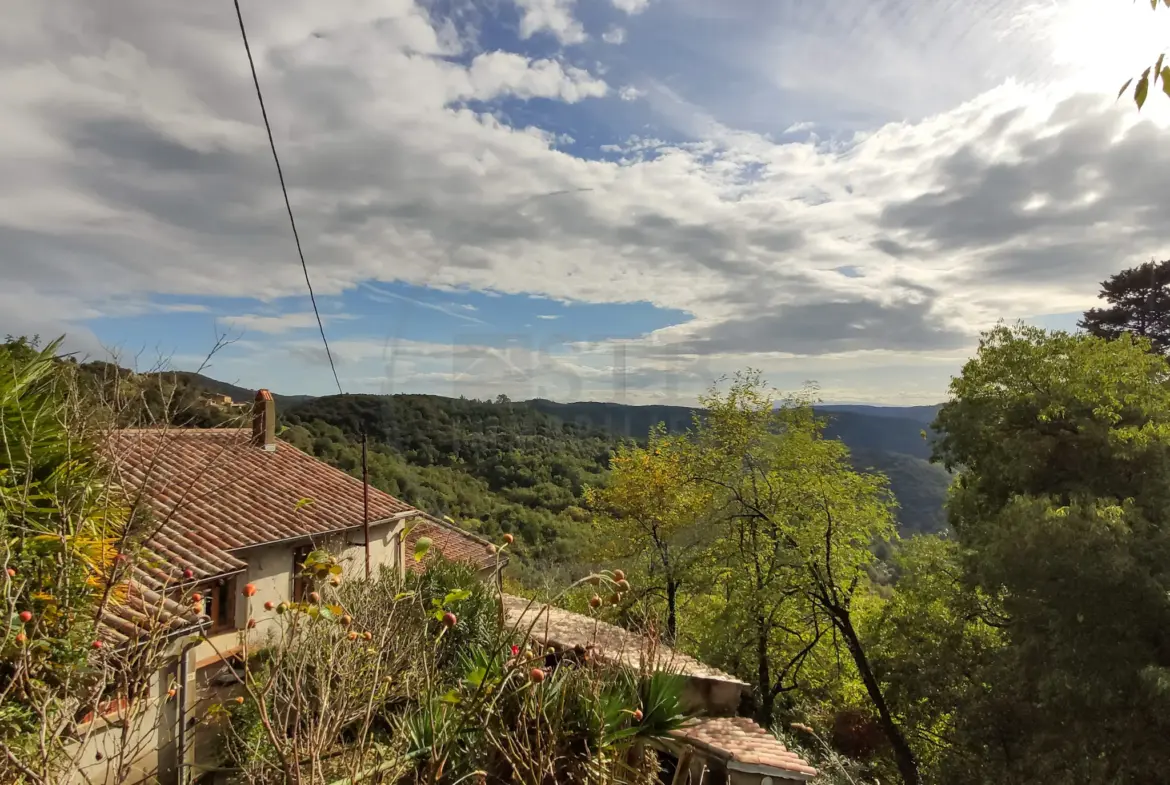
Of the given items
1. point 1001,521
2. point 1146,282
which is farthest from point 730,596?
point 1146,282

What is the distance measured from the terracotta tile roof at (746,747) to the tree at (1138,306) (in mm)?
19667

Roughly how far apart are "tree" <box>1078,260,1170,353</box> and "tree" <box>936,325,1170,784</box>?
12395 mm

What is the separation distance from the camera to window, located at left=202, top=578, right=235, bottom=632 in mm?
11055

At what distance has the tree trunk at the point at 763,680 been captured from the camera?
14.6 m

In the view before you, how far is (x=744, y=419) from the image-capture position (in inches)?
746

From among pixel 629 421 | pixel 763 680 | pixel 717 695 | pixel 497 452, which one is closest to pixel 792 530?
pixel 763 680

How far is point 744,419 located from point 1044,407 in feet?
29.2

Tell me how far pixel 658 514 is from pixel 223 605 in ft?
38.0

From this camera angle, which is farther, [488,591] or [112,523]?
[488,591]

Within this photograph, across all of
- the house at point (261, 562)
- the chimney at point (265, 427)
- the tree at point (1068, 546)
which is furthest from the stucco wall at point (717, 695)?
the chimney at point (265, 427)

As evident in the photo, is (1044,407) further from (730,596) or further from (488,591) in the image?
(488,591)

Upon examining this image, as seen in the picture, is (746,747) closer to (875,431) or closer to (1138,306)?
(1138,306)

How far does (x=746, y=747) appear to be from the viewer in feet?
24.0

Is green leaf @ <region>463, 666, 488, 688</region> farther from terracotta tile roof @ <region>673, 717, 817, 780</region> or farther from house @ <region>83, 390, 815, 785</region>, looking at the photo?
terracotta tile roof @ <region>673, 717, 817, 780</region>
